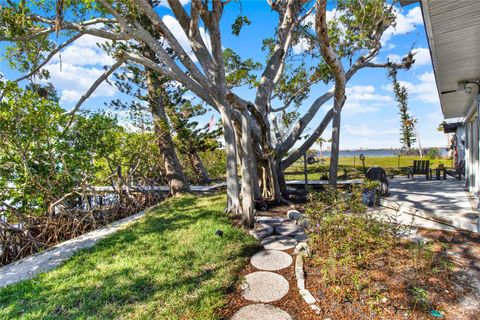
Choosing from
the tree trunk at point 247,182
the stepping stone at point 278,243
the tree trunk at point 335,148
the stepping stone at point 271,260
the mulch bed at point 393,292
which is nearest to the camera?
the mulch bed at point 393,292

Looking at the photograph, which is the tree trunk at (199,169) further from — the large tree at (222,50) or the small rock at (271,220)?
the small rock at (271,220)

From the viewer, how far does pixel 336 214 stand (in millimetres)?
3689

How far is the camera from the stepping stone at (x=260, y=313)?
2453 mm

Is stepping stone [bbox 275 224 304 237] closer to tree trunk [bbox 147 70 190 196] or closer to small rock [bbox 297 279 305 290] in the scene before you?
small rock [bbox 297 279 305 290]

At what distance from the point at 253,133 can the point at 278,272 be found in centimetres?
378

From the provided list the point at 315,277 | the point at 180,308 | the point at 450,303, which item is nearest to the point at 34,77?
the point at 180,308

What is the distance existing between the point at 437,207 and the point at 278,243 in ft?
12.7

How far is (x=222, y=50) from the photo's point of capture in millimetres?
5598

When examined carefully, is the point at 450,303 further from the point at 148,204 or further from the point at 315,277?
the point at 148,204

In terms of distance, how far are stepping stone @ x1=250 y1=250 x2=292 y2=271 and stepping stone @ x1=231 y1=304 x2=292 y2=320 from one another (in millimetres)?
845

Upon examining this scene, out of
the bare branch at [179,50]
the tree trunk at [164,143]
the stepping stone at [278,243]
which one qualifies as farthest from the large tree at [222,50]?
the tree trunk at [164,143]

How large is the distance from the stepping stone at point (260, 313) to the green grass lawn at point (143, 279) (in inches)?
10.3

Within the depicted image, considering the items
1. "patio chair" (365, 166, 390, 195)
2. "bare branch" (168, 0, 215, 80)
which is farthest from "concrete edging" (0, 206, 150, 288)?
"patio chair" (365, 166, 390, 195)

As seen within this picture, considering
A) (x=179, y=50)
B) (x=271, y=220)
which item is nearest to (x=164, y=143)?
(x=179, y=50)
